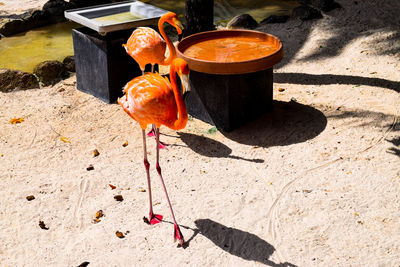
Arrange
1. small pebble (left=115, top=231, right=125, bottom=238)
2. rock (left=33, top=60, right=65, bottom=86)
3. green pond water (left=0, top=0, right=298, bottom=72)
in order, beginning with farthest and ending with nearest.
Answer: green pond water (left=0, top=0, right=298, bottom=72) < rock (left=33, top=60, right=65, bottom=86) < small pebble (left=115, top=231, right=125, bottom=238)

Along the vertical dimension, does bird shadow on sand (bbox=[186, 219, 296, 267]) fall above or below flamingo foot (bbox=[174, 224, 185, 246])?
below

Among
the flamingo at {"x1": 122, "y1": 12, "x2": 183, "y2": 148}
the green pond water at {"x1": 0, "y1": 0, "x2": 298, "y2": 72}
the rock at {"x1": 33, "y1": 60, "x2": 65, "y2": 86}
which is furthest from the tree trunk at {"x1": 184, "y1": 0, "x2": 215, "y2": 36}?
the rock at {"x1": 33, "y1": 60, "x2": 65, "y2": 86}

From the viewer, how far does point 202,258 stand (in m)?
3.95

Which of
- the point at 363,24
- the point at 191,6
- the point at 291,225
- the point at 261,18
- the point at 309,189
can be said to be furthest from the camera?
the point at 261,18

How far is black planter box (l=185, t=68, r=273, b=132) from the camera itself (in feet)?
18.2

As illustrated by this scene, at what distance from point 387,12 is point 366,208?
5.29m

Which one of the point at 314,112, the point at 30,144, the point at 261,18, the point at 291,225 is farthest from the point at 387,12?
the point at 30,144

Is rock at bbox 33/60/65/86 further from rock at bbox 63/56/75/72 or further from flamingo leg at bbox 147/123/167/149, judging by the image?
flamingo leg at bbox 147/123/167/149

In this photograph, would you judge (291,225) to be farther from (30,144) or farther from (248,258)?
(30,144)

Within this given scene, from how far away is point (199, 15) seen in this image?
681 centimetres

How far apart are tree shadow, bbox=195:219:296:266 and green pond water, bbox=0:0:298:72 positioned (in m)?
3.71

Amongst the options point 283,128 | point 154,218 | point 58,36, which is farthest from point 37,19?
point 154,218

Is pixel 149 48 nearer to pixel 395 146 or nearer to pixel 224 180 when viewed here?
pixel 224 180

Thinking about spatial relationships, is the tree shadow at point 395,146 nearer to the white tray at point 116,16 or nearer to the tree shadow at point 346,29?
the tree shadow at point 346,29
